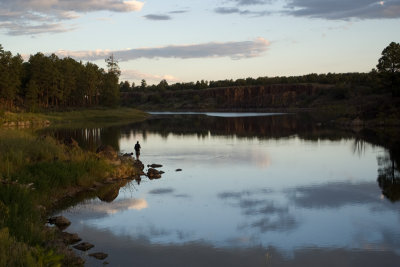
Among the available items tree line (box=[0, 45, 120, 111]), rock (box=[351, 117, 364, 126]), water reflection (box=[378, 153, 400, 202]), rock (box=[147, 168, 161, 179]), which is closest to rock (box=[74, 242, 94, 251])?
rock (box=[147, 168, 161, 179])

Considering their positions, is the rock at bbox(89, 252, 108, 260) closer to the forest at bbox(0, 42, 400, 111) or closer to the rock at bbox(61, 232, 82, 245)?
the rock at bbox(61, 232, 82, 245)

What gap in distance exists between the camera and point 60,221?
1702 cm

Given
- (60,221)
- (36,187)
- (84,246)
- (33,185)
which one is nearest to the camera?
(84,246)

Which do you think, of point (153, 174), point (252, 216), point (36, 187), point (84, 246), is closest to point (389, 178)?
point (252, 216)

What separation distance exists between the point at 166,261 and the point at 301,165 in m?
21.6

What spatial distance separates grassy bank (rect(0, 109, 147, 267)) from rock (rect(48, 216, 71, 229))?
0.38 m

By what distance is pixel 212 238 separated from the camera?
15477 mm

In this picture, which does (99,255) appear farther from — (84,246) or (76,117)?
(76,117)

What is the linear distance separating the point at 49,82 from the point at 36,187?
3555 inches

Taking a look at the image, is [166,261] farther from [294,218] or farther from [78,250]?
[294,218]

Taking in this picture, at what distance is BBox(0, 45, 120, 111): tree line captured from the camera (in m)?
94.9

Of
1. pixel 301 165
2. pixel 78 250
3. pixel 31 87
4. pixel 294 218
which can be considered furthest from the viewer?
pixel 31 87

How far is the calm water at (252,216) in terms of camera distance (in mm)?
13906

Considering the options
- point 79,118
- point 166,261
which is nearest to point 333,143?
point 166,261
